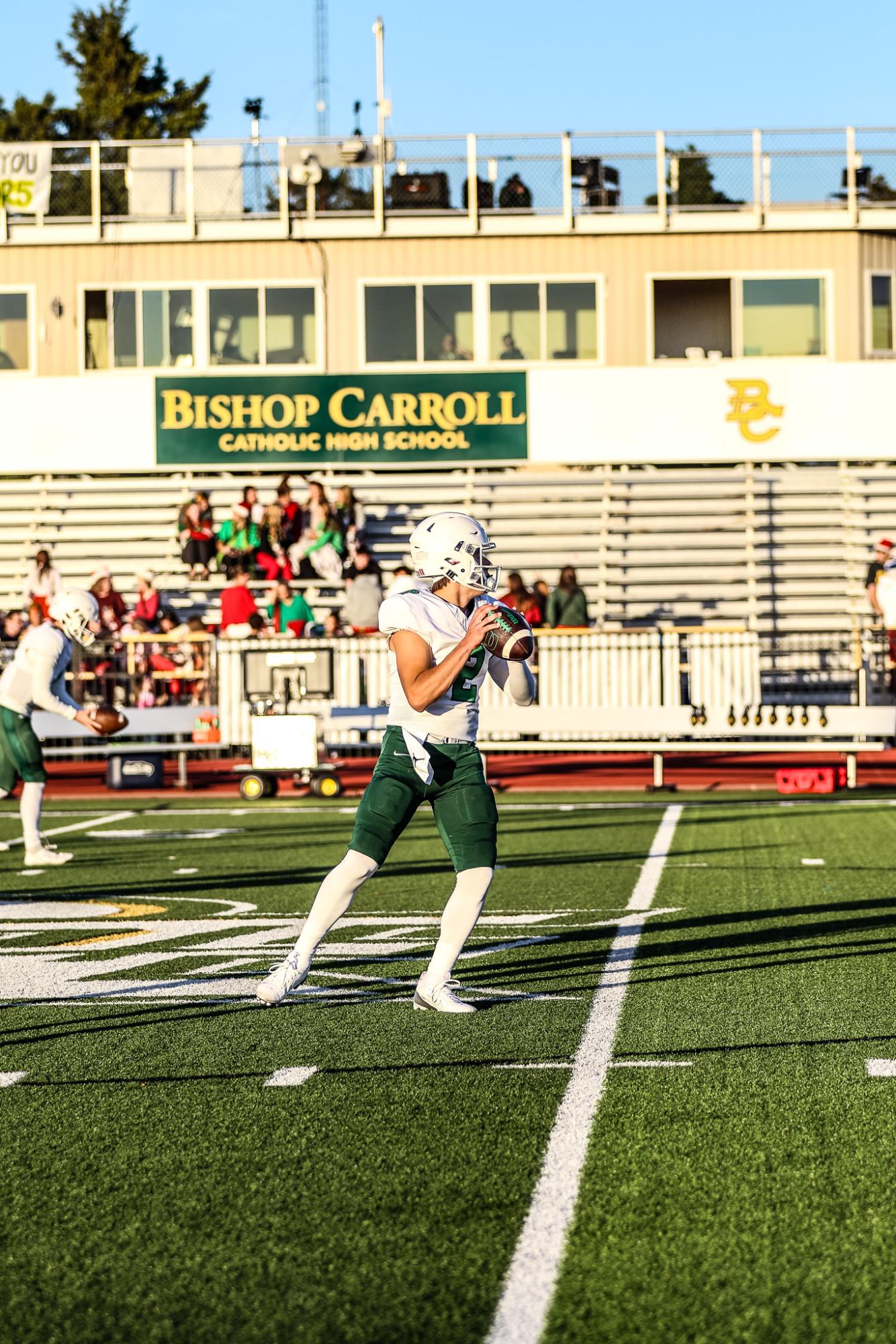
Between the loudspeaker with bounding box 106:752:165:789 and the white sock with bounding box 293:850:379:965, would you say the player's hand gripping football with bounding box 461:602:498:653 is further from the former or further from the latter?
the loudspeaker with bounding box 106:752:165:789

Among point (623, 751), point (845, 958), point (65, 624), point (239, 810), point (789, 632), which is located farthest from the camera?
point (789, 632)

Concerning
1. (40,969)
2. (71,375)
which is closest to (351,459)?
(71,375)

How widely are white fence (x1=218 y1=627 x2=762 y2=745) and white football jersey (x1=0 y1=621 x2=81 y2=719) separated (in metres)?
7.59

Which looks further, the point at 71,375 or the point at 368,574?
the point at 71,375

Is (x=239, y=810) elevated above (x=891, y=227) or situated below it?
below

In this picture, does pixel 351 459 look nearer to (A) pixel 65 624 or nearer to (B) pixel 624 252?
(B) pixel 624 252

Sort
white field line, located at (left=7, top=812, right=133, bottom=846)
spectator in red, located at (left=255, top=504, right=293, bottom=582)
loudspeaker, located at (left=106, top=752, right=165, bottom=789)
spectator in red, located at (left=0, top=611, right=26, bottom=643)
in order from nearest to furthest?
white field line, located at (left=7, top=812, right=133, bottom=846) < loudspeaker, located at (left=106, top=752, right=165, bottom=789) < spectator in red, located at (left=0, top=611, right=26, bottom=643) < spectator in red, located at (left=255, top=504, right=293, bottom=582)

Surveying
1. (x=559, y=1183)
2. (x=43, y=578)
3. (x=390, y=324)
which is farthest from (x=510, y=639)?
(x=390, y=324)

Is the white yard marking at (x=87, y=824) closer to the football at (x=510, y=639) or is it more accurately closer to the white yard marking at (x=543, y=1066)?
the football at (x=510, y=639)

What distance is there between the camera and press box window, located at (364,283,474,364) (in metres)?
29.0

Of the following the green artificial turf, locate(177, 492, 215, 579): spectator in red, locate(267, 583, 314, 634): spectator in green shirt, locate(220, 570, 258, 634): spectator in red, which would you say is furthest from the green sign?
the green artificial turf

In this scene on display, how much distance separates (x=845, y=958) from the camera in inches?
314

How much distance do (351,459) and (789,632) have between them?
777 centimetres

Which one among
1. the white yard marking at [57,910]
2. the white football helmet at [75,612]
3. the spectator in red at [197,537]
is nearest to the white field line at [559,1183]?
the white yard marking at [57,910]
